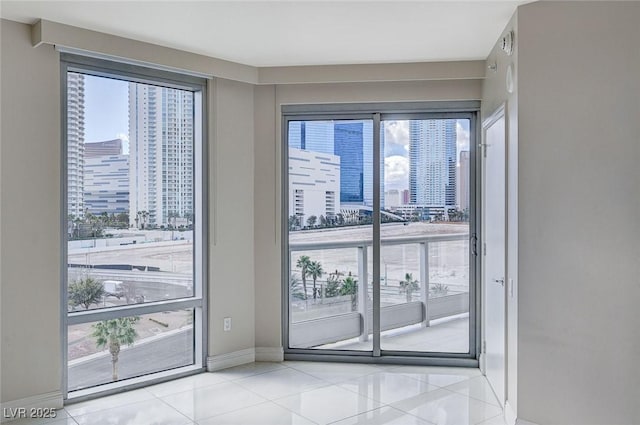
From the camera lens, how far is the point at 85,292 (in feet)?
12.3

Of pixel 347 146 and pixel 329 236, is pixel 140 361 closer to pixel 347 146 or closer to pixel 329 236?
pixel 329 236

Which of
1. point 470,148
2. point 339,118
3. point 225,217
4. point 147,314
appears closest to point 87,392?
point 147,314

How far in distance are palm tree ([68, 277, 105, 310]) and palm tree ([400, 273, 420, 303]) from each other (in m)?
2.53

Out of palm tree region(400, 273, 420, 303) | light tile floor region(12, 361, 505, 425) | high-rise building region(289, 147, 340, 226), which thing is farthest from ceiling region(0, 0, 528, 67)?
light tile floor region(12, 361, 505, 425)

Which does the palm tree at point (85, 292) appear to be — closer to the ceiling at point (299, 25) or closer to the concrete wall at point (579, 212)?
the ceiling at point (299, 25)

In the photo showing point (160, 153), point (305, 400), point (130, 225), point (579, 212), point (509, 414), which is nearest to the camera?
point (579, 212)

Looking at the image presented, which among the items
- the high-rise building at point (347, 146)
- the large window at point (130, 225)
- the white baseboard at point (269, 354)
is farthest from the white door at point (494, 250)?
the large window at point (130, 225)

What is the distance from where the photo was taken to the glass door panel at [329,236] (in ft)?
15.2

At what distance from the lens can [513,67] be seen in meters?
3.11

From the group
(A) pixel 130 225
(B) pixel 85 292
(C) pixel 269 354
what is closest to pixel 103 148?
(A) pixel 130 225

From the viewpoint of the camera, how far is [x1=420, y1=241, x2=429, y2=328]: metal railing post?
4613 millimetres

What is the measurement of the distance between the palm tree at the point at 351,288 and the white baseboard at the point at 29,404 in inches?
94.7

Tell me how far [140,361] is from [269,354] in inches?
44.5

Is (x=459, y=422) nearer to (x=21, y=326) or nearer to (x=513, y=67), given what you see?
(x=513, y=67)
